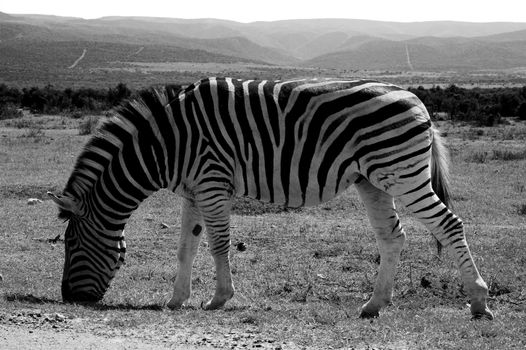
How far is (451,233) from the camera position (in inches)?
264

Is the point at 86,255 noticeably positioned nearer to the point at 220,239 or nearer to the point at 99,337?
the point at 220,239

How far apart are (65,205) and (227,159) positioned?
1.64 meters

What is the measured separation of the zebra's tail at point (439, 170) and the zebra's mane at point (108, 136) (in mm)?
2658

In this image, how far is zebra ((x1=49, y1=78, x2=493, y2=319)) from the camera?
704 centimetres

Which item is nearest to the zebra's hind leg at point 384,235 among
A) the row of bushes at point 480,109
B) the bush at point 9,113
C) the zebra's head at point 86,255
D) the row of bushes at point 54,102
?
the zebra's head at point 86,255

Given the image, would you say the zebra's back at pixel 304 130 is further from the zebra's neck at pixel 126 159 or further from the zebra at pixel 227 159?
the zebra's neck at pixel 126 159

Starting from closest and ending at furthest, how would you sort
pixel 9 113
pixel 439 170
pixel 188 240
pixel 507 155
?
pixel 439 170 < pixel 188 240 < pixel 507 155 < pixel 9 113

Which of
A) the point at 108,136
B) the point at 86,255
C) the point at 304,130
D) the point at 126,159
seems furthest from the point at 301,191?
the point at 86,255

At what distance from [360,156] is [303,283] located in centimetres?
235

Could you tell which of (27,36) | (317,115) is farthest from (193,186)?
(27,36)

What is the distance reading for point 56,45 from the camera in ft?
424

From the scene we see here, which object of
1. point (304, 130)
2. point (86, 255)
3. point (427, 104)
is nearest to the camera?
point (304, 130)

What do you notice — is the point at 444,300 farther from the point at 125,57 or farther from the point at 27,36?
the point at 27,36

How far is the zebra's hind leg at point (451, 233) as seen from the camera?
6.68 metres
